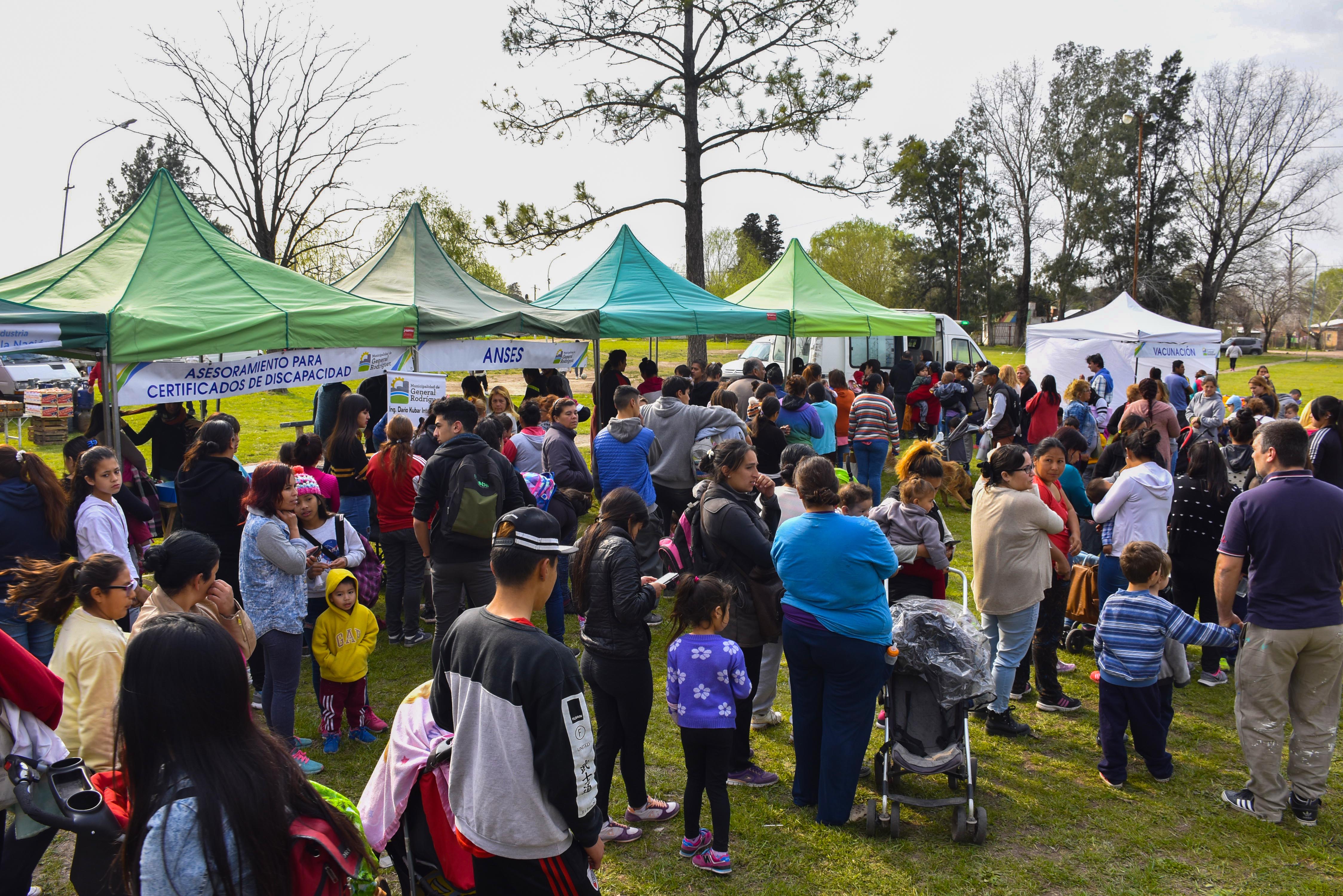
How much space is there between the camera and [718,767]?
3547mm

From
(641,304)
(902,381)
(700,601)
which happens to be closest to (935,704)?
(700,601)

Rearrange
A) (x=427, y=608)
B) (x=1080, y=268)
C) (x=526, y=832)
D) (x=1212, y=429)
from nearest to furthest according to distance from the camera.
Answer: (x=526, y=832) → (x=427, y=608) → (x=1212, y=429) → (x=1080, y=268)

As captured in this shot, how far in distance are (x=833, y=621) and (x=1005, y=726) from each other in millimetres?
1939

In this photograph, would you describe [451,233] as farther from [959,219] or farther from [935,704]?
[959,219]

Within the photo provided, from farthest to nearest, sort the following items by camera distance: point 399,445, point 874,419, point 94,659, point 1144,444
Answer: point 874,419 → point 399,445 → point 1144,444 → point 94,659

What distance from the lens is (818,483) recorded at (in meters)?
3.77

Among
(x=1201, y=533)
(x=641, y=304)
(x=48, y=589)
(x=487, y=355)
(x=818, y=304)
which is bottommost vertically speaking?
(x=1201, y=533)

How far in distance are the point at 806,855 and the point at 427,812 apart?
2.01 metres

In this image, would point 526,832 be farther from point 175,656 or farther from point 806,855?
point 806,855

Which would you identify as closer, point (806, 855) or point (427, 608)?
point (806, 855)

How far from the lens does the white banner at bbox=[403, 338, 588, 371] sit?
333 inches

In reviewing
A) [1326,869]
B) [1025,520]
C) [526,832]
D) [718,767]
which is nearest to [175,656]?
[526,832]

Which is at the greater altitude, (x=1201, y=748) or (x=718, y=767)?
(x=718, y=767)

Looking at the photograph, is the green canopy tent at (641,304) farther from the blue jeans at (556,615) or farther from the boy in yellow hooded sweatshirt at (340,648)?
the boy in yellow hooded sweatshirt at (340,648)
